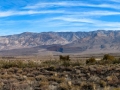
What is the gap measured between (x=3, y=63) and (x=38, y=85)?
767 inches

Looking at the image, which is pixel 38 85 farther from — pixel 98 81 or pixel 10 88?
pixel 98 81

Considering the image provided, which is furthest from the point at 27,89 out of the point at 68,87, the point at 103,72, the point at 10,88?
the point at 103,72

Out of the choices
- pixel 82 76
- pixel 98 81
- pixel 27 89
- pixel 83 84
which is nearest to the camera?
pixel 27 89

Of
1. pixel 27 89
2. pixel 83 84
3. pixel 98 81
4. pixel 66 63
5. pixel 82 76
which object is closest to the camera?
pixel 27 89

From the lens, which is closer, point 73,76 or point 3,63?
point 73,76

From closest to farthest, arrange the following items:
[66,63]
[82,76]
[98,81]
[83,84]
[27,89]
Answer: [27,89]
[83,84]
[98,81]
[82,76]
[66,63]

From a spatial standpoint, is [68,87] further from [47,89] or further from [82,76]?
[82,76]

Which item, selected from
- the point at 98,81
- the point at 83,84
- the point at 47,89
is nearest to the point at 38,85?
the point at 47,89

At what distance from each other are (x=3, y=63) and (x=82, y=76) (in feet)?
54.3

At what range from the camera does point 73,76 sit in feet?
81.1

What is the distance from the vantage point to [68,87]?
17.8m

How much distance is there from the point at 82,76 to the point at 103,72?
2.49 metres

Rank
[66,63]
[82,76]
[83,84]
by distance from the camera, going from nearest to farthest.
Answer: [83,84]
[82,76]
[66,63]

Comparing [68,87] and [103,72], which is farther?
[103,72]
